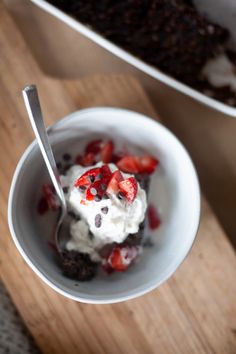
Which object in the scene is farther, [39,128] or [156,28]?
[156,28]

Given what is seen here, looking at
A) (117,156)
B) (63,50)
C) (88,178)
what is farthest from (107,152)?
(63,50)

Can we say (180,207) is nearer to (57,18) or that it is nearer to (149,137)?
(149,137)

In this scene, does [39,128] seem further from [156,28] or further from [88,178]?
[156,28]

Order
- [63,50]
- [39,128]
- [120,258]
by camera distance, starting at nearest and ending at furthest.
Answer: [39,128] → [120,258] → [63,50]

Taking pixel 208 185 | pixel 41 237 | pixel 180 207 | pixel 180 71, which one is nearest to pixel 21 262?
pixel 41 237

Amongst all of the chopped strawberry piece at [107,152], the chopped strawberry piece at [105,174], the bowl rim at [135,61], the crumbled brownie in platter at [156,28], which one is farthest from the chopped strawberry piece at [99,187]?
the crumbled brownie in platter at [156,28]

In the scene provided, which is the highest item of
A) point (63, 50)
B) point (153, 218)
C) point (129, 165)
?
point (63, 50)
